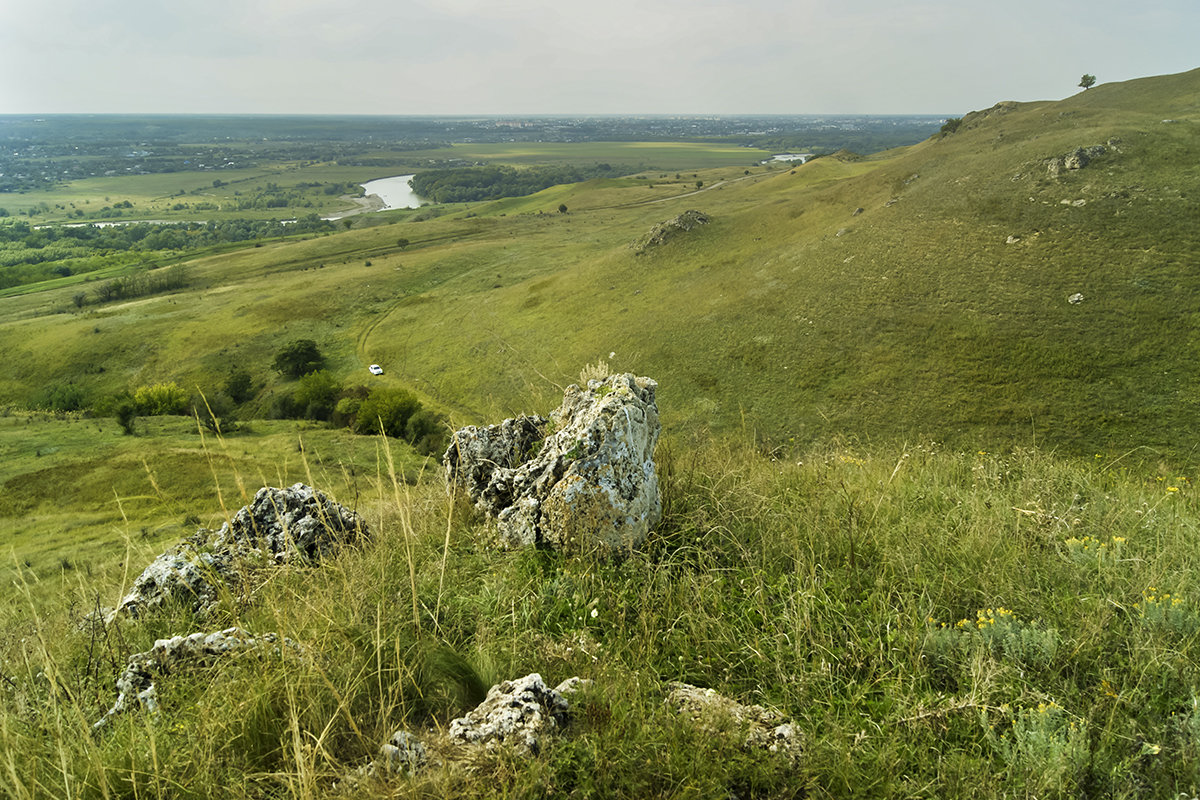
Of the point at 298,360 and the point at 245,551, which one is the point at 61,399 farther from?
the point at 245,551

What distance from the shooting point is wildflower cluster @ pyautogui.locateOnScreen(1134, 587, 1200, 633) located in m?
3.24

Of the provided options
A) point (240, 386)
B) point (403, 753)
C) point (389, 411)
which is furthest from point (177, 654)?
point (240, 386)

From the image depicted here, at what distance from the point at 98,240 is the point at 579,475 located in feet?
700

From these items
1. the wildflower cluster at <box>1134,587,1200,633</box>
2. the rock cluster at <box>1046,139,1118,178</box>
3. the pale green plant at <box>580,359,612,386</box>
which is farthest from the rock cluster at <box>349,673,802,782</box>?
the rock cluster at <box>1046,139,1118,178</box>

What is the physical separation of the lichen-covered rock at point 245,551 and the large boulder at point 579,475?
1.23m

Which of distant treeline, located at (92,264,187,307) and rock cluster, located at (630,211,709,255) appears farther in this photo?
distant treeline, located at (92,264,187,307)

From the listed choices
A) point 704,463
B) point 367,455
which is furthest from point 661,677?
point 367,455

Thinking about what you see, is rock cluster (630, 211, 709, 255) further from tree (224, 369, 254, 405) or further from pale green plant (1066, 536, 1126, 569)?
pale green plant (1066, 536, 1126, 569)

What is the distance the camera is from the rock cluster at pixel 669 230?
6712cm

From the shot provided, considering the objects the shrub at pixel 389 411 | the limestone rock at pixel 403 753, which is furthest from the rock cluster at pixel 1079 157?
the limestone rock at pixel 403 753

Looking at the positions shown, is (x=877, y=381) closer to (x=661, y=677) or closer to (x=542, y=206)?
(x=661, y=677)

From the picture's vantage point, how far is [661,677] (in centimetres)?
346

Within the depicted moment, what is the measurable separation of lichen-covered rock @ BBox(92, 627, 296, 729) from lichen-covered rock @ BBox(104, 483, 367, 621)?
0.67 m

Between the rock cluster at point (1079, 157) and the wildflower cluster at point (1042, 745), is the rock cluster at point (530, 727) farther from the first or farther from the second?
the rock cluster at point (1079, 157)
